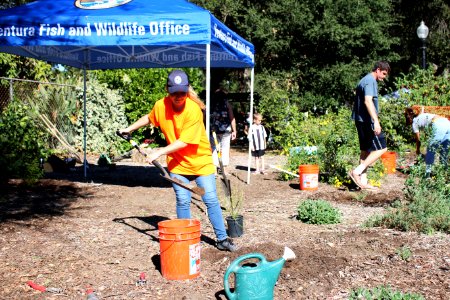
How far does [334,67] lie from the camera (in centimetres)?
1819

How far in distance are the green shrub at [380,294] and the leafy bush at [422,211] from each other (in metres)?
2.10

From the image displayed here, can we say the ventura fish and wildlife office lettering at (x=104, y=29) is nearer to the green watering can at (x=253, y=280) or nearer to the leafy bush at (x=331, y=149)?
the leafy bush at (x=331, y=149)

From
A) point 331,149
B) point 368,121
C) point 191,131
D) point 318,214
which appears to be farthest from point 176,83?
point 331,149

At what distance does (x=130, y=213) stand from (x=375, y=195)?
378cm

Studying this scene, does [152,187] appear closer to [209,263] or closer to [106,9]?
[106,9]

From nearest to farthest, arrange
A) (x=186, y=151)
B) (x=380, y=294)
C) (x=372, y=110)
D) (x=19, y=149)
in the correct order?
(x=380, y=294) < (x=186, y=151) < (x=372, y=110) < (x=19, y=149)

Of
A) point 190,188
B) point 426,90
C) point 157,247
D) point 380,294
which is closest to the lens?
point 380,294

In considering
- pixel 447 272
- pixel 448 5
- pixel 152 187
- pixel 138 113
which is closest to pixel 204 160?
pixel 447 272

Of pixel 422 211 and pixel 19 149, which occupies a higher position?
pixel 19 149

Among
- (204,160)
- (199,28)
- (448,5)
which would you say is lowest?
(204,160)

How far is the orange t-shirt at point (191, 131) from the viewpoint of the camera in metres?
5.51

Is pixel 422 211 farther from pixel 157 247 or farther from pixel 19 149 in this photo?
pixel 19 149

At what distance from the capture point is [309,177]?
385 inches

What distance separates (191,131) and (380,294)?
218cm
